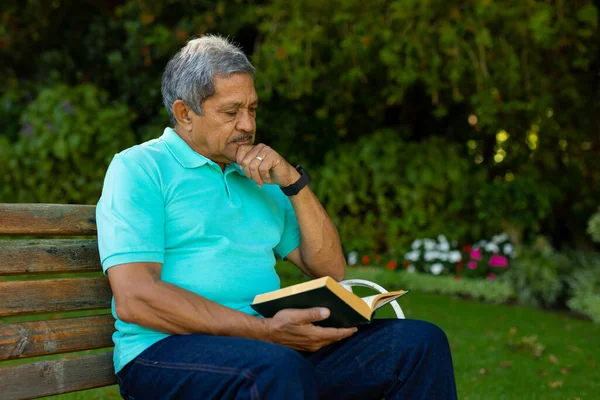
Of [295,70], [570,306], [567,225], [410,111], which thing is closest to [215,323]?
[295,70]

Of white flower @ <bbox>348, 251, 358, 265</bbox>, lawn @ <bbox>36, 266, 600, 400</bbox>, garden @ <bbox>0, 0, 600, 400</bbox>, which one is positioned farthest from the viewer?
white flower @ <bbox>348, 251, 358, 265</bbox>

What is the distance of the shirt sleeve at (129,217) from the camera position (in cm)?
230

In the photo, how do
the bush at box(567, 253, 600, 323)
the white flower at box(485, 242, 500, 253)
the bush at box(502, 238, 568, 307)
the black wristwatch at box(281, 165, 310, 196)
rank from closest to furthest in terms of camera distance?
the black wristwatch at box(281, 165, 310, 196) → the bush at box(567, 253, 600, 323) → the bush at box(502, 238, 568, 307) → the white flower at box(485, 242, 500, 253)

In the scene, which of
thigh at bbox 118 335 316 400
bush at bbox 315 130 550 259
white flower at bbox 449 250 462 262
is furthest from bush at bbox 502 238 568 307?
thigh at bbox 118 335 316 400

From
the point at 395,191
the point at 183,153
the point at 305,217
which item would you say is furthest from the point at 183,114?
the point at 395,191

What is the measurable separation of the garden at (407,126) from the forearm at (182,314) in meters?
3.57

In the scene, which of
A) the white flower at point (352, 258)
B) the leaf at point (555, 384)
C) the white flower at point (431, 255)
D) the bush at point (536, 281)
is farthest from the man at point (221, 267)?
the white flower at point (352, 258)

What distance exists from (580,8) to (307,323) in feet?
19.2

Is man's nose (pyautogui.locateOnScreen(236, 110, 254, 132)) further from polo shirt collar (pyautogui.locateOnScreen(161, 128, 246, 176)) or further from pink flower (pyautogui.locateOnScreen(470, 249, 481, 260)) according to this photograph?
pink flower (pyautogui.locateOnScreen(470, 249, 481, 260))

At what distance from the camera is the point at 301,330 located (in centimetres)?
236

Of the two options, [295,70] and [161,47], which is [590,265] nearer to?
[295,70]

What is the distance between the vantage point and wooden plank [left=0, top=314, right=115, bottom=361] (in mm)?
2352

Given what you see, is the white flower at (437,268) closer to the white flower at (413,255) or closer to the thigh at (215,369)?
the white flower at (413,255)

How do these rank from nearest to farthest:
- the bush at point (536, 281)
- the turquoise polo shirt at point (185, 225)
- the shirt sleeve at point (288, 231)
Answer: the turquoise polo shirt at point (185, 225), the shirt sleeve at point (288, 231), the bush at point (536, 281)
